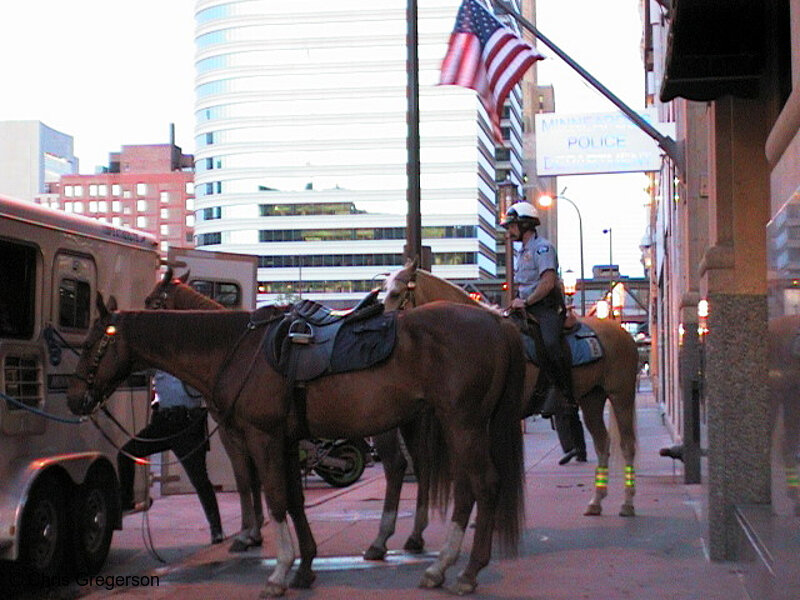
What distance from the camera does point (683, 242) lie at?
18406mm

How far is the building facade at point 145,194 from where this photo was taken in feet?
636

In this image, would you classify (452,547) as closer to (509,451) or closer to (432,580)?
(432,580)

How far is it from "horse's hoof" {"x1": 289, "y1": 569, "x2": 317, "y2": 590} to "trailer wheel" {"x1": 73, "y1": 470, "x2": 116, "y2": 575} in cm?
171

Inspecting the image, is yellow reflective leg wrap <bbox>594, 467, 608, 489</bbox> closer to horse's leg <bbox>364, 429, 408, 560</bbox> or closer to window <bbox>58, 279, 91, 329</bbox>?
horse's leg <bbox>364, 429, 408, 560</bbox>

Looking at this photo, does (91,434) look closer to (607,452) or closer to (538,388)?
(538,388)

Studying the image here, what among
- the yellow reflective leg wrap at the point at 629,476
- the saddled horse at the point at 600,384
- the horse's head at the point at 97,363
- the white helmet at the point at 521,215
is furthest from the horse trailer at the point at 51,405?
the yellow reflective leg wrap at the point at 629,476

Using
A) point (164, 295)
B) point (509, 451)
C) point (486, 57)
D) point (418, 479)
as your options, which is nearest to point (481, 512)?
point (509, 451)

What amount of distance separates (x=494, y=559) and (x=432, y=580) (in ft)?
4.23

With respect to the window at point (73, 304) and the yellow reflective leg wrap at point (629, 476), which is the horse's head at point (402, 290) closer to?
the window at point (73, 304)

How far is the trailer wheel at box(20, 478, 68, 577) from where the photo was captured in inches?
309

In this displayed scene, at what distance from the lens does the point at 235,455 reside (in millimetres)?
10148

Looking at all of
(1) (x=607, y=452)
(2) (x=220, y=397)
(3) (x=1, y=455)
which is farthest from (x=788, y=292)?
(1) (x=607, y=452)

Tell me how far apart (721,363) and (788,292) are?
395 cm

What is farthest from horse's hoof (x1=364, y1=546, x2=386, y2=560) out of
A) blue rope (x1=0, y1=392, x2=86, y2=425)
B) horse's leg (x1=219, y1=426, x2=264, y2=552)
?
blue rope (x1=0, y1=392, x2=86, y2=425)
